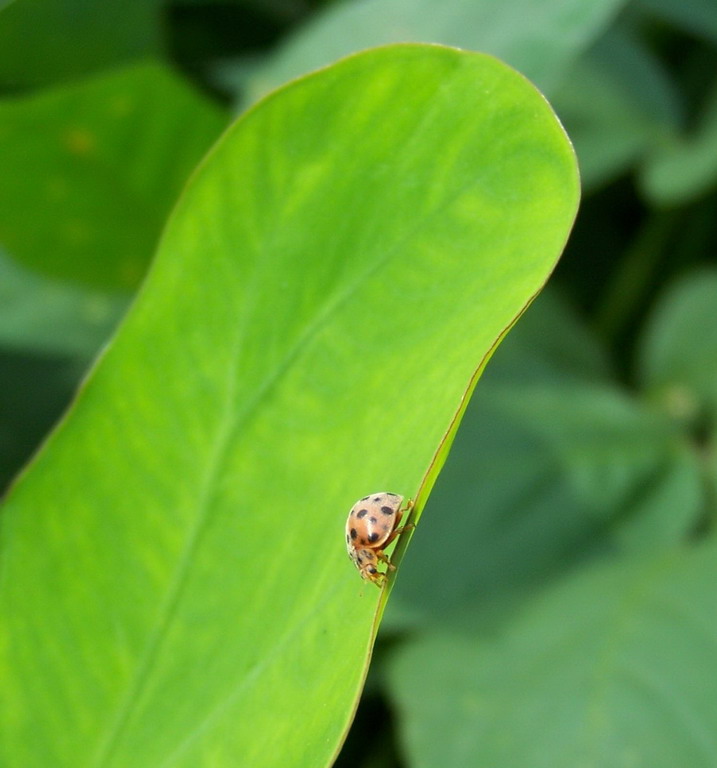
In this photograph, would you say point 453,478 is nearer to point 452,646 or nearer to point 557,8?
point 452,646

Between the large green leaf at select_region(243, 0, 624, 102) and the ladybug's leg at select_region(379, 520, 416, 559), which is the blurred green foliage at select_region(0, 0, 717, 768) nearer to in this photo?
the large green leaf at select_region(243, 0, 624, 102)

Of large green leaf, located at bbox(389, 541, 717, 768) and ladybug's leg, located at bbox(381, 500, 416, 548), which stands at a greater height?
ladybug's leg, located at bbox(381, 500, 416, 548)

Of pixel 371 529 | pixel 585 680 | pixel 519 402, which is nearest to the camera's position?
pixel 371 529

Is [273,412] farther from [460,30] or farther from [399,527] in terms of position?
[460,30]

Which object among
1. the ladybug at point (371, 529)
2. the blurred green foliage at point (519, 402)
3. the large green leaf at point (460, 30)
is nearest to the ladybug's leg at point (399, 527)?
the ladybug at point (371, 529)

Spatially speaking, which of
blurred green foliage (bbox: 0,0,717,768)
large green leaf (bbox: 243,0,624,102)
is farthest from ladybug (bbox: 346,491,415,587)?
large green leaf (bbox: 243,0,624,102)

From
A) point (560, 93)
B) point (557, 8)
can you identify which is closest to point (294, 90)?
point (557, 8)

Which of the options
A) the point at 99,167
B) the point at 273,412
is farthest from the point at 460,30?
the point at 273,412
